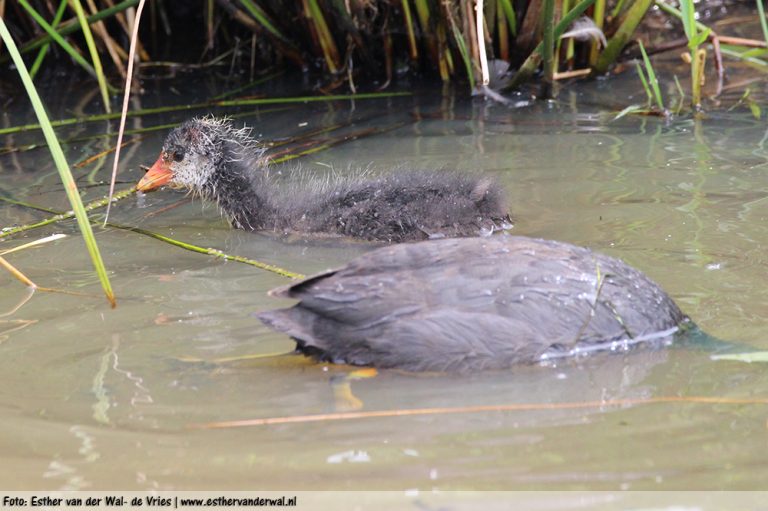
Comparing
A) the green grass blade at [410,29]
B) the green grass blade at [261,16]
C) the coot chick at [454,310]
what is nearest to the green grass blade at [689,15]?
the green grass blade at [410,29]

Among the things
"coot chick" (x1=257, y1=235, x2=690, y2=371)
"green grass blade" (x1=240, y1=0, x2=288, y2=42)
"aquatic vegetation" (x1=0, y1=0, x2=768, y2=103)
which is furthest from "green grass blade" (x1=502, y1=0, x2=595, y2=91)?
"coot chick" (x1=257, y1=235, x2=690, y2=371)

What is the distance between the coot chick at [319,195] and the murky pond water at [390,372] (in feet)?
0.47

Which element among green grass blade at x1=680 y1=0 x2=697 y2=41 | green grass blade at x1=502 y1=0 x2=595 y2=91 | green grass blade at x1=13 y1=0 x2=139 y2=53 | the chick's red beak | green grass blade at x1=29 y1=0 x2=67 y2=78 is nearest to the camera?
green grass blade at x1=680 y1=0 x2=697 y2=41

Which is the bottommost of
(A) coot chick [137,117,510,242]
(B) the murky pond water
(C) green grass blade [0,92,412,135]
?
(B) the murky pond water

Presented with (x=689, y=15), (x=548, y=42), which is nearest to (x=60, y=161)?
(x=689, y=15)

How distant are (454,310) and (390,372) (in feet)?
0.96

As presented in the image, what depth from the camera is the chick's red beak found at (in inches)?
224

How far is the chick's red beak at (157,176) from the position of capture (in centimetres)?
569

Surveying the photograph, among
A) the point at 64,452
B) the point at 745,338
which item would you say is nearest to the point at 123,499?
the point at 64,452

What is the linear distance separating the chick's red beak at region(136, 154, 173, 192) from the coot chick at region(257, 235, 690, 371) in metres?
2.45

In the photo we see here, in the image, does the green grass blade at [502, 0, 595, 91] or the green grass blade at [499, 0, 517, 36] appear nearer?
the green grass blade at [502, 0, 595, 91]

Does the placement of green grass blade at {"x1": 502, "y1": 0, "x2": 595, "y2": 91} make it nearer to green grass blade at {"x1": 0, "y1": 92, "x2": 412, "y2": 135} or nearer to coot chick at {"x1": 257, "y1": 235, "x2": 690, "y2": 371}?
green grass blade at {"x1": 0, "y1": 92, "x2": 412, "y2": 135}

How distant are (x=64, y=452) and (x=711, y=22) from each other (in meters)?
7.08

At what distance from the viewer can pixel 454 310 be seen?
336 cm
